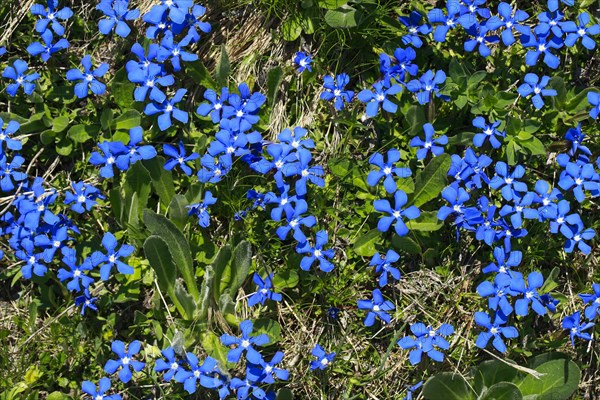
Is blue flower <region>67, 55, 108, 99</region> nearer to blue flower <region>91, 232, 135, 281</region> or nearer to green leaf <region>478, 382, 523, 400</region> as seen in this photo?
blue flower <region>91, 232, 135, 281</region>

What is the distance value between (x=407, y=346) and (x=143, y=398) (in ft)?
5.17

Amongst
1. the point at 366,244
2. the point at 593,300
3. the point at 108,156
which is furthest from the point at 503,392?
the point at 108,156

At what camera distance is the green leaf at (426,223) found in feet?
15.3

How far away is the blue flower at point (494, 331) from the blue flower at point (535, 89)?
50.8 inches

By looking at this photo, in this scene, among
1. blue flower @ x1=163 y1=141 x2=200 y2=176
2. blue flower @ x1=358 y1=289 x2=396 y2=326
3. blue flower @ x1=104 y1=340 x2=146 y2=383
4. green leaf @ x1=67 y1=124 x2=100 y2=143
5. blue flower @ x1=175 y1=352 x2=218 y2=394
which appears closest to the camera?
blue flower @ x1=175 y1=352 x2=218 y2=394

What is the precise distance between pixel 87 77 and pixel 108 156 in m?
0.52

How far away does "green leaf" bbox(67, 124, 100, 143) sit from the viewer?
16.1 ft

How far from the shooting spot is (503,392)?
4469 millimetres

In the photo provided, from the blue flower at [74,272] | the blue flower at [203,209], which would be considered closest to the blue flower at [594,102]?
the blue flower at [203,209]

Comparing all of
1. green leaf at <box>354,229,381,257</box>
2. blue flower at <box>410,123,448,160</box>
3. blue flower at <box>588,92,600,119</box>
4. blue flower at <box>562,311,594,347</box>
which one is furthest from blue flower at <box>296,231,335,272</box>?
blue flower at <box>588,92,600,119</box>

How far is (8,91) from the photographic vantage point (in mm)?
4816

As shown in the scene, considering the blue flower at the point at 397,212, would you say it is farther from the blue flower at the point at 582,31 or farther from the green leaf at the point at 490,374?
the blue flower at the point at 582,31

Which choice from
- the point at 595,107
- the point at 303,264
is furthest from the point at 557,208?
the point at 303,264

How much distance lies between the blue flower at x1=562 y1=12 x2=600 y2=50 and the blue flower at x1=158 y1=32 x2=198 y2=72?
88.4 inches
